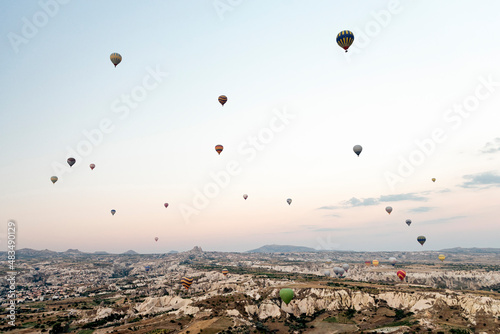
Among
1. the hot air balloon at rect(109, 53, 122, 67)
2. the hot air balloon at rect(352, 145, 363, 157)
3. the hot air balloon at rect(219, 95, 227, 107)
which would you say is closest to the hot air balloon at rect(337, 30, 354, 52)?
the hot air balloon at rect(352, 145, 363, 157)

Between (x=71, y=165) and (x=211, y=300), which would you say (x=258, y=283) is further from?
(x=71, y=165)

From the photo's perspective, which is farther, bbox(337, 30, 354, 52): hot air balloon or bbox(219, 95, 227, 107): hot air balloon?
bbox(219, 95, 227, 107): hot air balloon

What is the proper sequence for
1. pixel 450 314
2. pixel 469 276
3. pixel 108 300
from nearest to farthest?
1. pixel 450 314
2. pixel 108 300
3. pixel 469 276

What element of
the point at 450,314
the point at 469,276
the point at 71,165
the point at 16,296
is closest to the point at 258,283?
the point at 450,314

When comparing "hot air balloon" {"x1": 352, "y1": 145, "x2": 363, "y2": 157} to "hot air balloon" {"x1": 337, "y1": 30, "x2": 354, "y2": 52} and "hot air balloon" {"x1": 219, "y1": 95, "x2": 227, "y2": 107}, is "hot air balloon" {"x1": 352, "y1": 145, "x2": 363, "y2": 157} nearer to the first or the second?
"hot air balloon" {"x1": 337, "y1": 30, "x2": 354, "y2": 52}

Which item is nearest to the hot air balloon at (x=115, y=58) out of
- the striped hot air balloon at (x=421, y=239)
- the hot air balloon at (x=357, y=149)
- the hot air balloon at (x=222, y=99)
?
the hot air balloon at (x=222, y=99)

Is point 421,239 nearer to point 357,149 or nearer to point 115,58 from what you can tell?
point 357,149

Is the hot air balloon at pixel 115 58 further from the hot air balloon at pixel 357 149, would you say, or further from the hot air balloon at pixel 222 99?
the hot air balloon at pixel 357 149

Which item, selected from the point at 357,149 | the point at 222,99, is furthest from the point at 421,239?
the point at 222,99

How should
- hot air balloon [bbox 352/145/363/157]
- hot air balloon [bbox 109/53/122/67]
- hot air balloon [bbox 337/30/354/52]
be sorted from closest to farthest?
hot air balloon [bbox 337/30/354/52] → hot air balloon [bbox 109/53/122/67] → hot air balloon [bbox 352/145/363/157]
